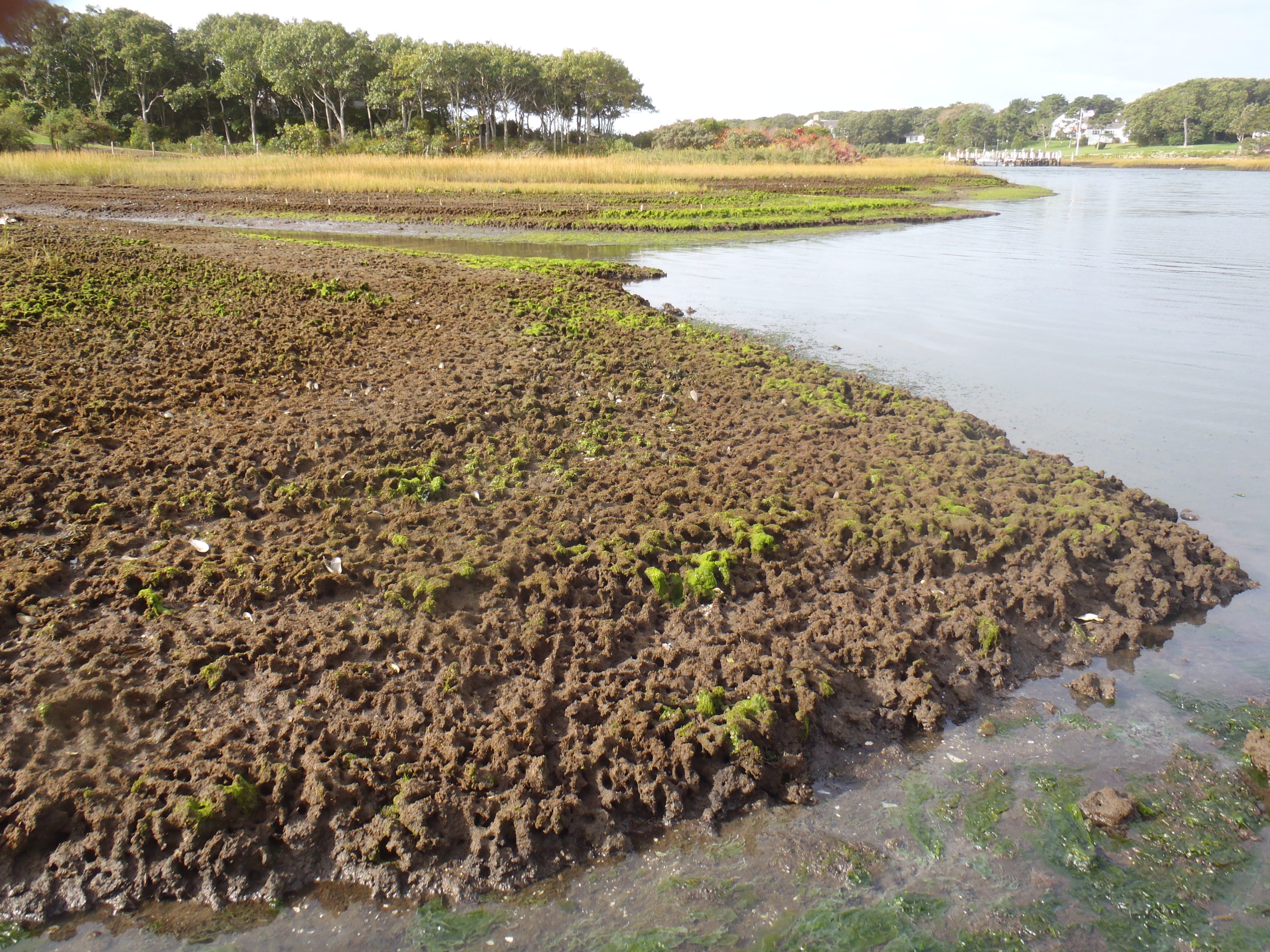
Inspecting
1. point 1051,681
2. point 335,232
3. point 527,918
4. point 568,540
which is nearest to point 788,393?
point 568,540

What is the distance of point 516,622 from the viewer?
3883mm

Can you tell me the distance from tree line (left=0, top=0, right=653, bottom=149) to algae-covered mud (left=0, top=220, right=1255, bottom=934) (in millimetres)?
43272

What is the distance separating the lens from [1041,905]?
2.67 meters

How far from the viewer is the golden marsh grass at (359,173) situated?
30.2 metres

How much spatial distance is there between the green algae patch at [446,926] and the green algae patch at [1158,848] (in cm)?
200

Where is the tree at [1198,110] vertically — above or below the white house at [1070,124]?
below

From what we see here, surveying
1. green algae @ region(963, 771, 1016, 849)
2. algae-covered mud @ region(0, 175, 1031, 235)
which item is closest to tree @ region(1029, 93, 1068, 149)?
algae-covered mud @ region(0, 175, 1031, 235)

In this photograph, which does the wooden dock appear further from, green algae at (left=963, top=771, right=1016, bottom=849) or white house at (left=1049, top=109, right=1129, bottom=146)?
green algae at (left=963, top=771, right=1016, bottom=849)

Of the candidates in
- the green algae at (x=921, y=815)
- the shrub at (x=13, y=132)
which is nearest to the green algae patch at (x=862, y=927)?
the green algae at (x=921, y=815)

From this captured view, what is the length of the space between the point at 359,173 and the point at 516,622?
3225 centimetres

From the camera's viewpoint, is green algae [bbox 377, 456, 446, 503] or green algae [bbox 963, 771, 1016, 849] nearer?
green algae [bbox 963, 771, 1016, 849]

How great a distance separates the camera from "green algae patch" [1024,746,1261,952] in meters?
2.60

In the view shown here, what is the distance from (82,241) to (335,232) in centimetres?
708

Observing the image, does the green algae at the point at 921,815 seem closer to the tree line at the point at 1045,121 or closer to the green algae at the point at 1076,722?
the green algae at the point at 1076,722
